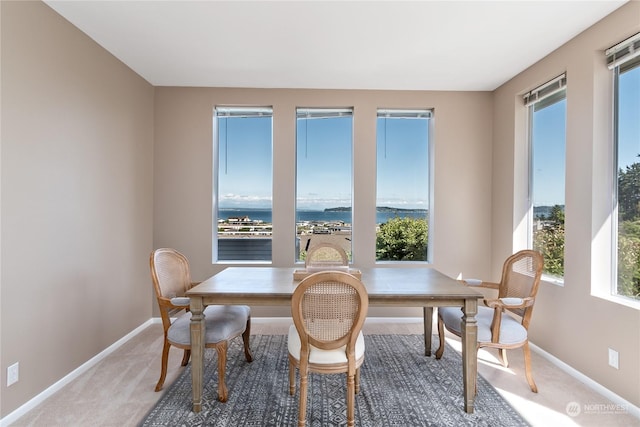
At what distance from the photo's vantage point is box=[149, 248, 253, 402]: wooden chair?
2.00 meters

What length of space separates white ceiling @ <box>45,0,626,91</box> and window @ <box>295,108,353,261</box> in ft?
2.08

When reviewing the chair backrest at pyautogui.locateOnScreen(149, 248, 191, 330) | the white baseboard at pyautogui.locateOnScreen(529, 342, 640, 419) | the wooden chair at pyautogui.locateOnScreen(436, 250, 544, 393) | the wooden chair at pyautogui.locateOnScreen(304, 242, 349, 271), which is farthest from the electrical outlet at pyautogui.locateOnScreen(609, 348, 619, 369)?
the chair backrest at pyautogui.locateOnScreen(149, 248, 191, 330)

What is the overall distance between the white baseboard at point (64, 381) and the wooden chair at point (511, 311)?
115 inches

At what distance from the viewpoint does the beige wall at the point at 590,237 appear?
2027 mm

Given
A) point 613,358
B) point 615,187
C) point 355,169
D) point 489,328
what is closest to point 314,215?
point 355,169

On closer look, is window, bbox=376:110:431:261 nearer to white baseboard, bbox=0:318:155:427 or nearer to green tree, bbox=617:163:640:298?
green tree, bbox=617:163:640:298

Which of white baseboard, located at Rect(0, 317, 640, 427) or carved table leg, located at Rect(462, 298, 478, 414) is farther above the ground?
carved table leg, located at Rect(462, 298, 478, 414)

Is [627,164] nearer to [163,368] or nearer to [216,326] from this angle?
[216,326]

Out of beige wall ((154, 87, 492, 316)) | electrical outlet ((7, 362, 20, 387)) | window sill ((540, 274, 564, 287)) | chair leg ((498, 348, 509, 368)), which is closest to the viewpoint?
electrical outlet ((7, 362, 20, 387))

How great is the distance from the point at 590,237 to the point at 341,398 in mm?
2228

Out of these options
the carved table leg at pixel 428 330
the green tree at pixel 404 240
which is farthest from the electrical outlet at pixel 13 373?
the green tree at pixel 404 240

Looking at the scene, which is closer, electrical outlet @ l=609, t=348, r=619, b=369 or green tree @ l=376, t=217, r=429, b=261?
electrical outlet @ l=609, t=348, r=619, b=369

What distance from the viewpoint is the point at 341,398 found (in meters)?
2.06

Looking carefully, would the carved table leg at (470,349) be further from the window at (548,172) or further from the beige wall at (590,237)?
the window at (548,172)
